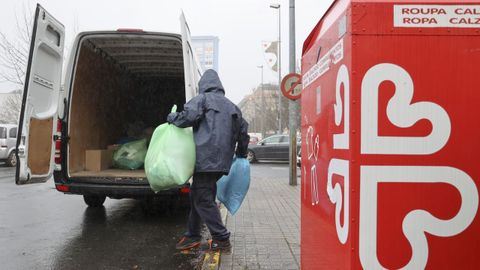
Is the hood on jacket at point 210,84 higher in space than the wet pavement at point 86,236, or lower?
higher

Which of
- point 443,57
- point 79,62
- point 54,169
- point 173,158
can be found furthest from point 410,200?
point 79,62

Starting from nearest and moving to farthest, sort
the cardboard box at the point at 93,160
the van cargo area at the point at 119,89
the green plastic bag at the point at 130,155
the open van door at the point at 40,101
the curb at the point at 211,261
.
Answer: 1. the curb at the point at 211,261
2. the open van door at the point at 40,101
3. the van cargo area at the point at 119,89
4. the cardboard box at the point at 93,160
5. the green plastic bag at the point at 130,155

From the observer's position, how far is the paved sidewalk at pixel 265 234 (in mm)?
4535

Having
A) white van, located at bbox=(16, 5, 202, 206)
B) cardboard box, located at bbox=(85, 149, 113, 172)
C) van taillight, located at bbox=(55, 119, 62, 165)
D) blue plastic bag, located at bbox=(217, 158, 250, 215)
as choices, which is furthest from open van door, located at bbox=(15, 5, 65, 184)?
blue plastic bag, located at bbox=(217, 158, 250, 215)

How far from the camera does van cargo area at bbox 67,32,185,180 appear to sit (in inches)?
271

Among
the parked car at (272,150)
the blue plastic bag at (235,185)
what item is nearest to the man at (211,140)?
the blue plastic bag at (235,185)

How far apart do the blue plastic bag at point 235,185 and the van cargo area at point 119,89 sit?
1748 mm

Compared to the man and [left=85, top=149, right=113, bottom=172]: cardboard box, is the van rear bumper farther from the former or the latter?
the man

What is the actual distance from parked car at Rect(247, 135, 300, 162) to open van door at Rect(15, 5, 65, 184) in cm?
1651

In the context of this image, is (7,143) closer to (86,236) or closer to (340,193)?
(86,236)

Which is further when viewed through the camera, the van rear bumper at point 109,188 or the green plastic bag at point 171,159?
the van rear bumper at point 109,188

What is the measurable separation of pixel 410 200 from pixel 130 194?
4506 millimetres

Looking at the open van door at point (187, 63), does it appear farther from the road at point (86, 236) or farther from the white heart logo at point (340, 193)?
the white heart logo at point (340, 193)

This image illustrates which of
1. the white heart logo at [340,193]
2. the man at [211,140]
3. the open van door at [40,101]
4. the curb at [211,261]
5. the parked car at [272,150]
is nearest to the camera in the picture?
the white heart logo at [340,193]
